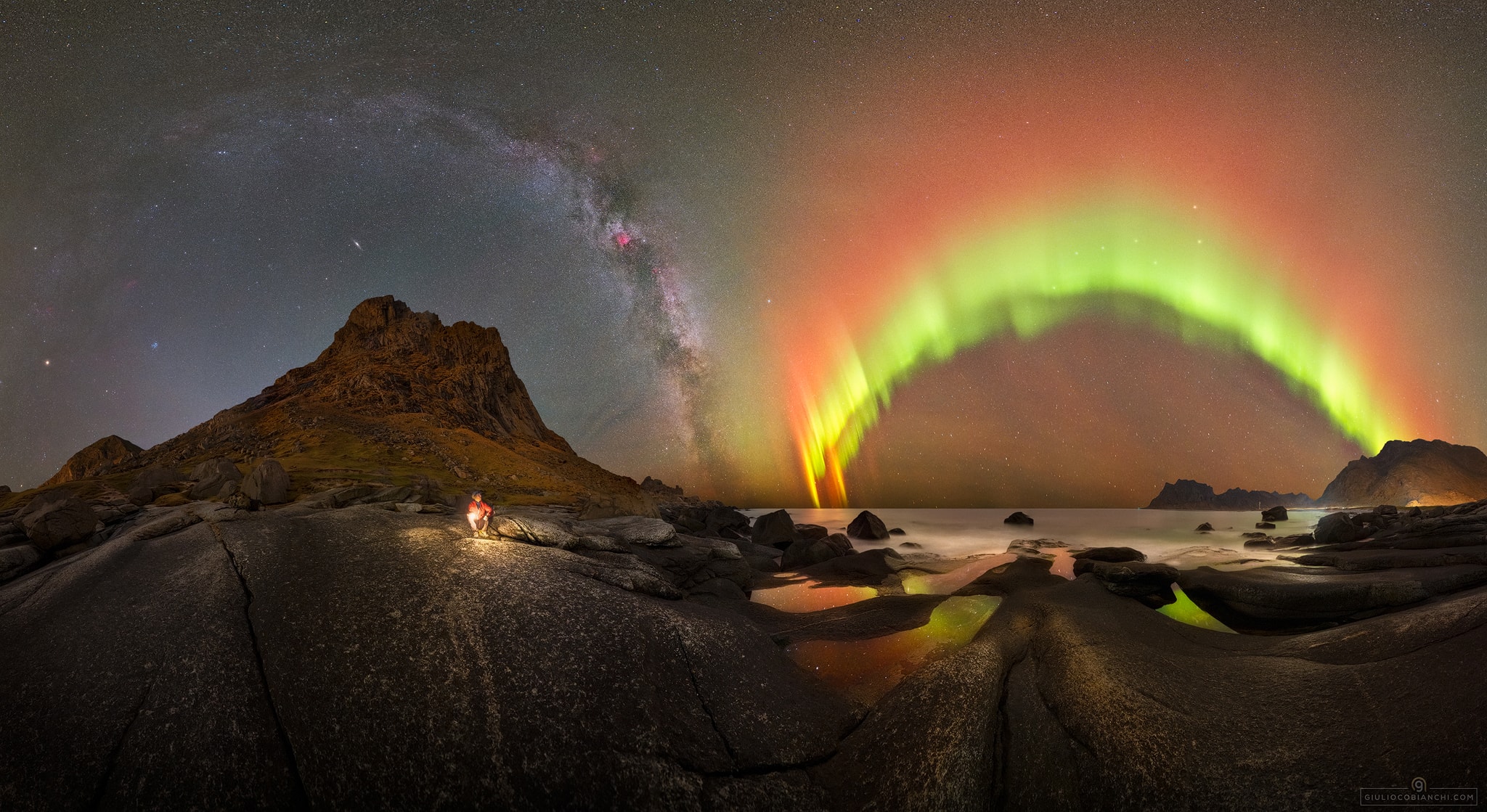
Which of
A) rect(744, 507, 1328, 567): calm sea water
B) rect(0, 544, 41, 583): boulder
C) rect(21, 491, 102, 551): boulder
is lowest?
rect(744, 507, 1328, 567): calm sea water

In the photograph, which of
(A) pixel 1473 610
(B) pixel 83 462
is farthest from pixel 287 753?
(B) pixel 83 462

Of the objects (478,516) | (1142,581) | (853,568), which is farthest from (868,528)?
(478,516)

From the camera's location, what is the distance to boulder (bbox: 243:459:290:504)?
99.8 ft

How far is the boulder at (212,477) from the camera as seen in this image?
A: 3056 centimetres

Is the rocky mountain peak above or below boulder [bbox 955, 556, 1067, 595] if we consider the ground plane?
above

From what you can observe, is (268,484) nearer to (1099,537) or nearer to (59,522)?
(59,522)

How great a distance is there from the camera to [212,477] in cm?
3206

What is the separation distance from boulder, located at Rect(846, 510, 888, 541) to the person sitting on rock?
3765 centimetres

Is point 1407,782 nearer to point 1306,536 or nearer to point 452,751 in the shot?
point 452,751

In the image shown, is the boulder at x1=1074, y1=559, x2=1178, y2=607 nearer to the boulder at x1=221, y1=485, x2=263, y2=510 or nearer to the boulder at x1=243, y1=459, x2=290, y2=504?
the boulder at x1=221, y1=485, x2=263, y2=510

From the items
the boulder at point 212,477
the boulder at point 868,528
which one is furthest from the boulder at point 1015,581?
the boulder at point 212,477

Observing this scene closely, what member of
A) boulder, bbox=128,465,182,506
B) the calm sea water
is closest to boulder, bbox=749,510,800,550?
the calm sea water

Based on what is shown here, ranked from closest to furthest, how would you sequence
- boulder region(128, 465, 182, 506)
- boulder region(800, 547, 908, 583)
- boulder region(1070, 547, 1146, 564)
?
boulder region(1070, 547, 1146, 564) → boulder region(800, 547, 908, 583) → boulder region(128, 465, 182, 506)

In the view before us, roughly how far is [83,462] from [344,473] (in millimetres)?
58244
